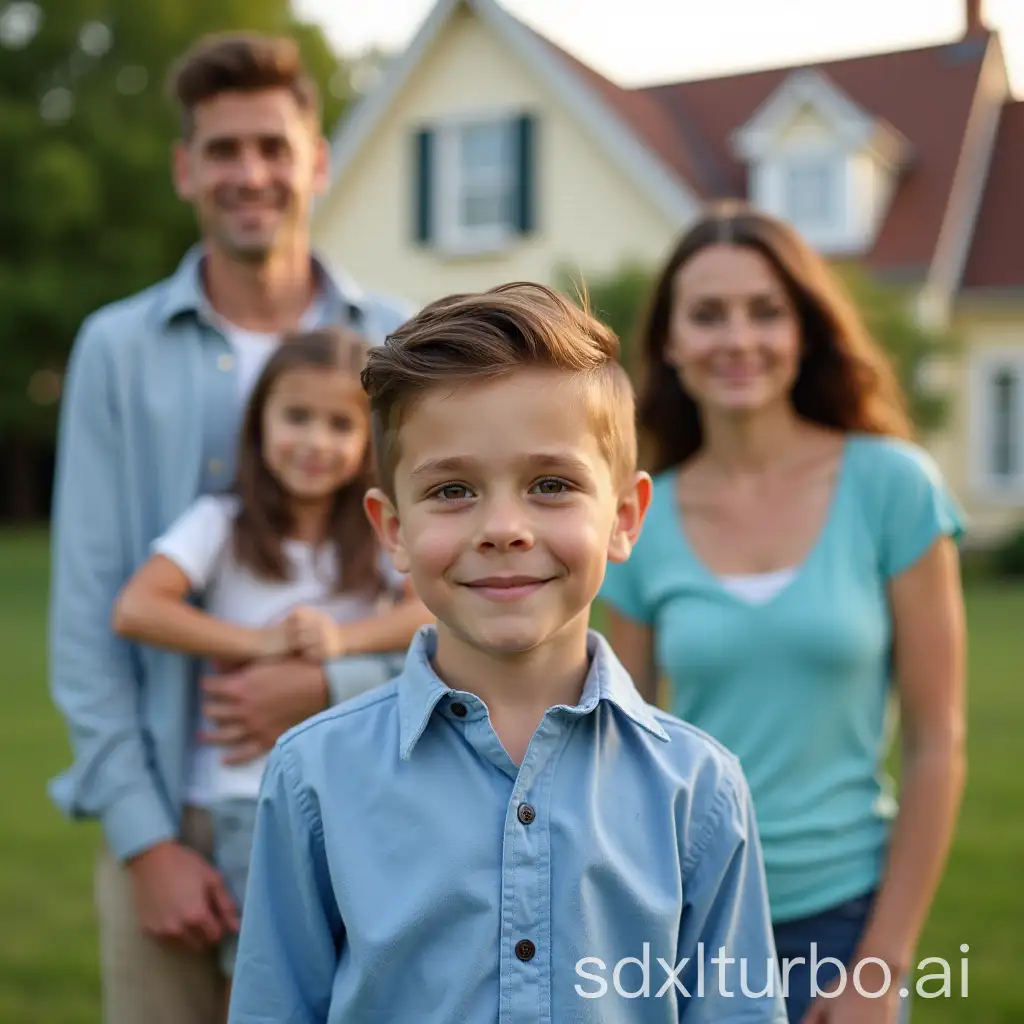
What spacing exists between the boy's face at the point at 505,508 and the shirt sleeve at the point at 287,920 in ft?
1.21

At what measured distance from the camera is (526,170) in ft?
61.5

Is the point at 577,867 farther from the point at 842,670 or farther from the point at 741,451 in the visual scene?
the point at 741,451

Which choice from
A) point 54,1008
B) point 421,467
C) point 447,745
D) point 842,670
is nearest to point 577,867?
point 447,745

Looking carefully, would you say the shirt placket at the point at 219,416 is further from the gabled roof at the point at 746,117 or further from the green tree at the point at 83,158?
the green tree at the point at 83,158

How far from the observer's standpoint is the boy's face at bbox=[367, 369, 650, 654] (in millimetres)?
1926

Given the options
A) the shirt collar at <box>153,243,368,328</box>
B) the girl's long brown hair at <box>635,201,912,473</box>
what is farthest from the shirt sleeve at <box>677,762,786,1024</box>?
the shirt collar at <box>153,243,368,328</box>

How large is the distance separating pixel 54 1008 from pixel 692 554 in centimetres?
312

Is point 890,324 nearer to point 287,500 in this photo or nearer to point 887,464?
point 887,464

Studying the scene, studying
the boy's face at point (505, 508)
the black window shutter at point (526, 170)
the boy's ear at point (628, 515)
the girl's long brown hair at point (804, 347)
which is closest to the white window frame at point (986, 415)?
the black window shutter at point (526, 170)

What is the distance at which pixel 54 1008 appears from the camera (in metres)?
4.67

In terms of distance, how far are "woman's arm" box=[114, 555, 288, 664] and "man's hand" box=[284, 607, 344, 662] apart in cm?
2

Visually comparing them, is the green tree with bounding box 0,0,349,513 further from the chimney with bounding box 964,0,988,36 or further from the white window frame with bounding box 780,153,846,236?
the chimney with bounding box 964,0,988,36

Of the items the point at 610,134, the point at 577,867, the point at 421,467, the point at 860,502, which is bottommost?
the point at 577,867

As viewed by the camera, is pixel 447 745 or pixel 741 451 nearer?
pixel 447 745
